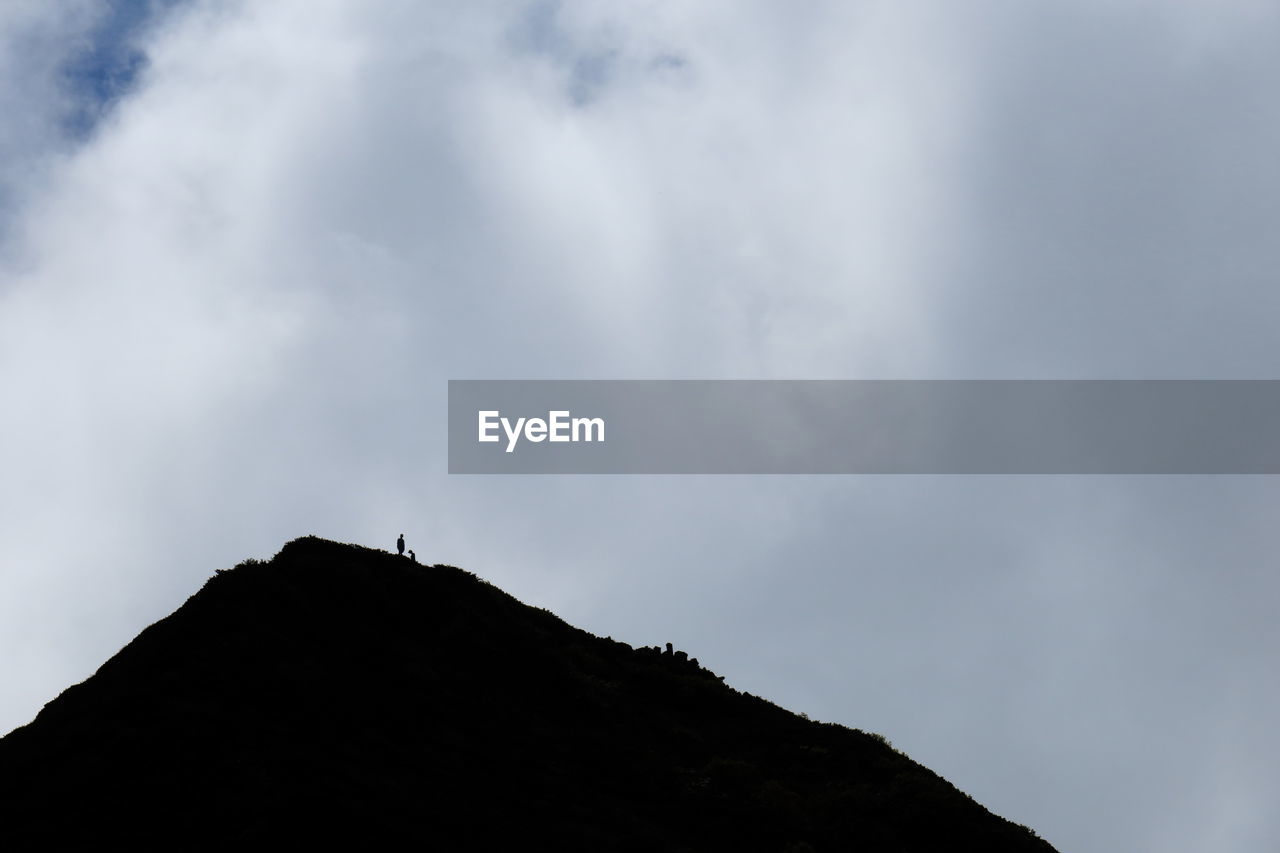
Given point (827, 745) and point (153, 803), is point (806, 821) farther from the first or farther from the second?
point (153, 803)

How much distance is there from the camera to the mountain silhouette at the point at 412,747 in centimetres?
A: 3669

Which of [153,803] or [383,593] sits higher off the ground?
[383,593]

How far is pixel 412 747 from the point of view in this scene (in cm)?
4328

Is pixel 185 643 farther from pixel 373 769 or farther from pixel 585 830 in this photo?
pixel 585 830

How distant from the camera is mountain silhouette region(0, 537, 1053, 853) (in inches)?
1444

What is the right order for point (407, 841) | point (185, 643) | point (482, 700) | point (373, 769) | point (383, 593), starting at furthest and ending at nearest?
point (383, 593)
point (482, 700)
point (185, 643)
point (373, 769)
point (407, 841)

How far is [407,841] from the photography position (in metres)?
36.7

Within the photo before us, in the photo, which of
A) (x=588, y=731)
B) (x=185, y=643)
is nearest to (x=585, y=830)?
(x=588, y=731)

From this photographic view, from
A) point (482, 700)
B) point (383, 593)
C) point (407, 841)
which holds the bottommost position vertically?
point (407, 841)

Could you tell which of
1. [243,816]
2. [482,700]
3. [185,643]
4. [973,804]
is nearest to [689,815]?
[482,700]

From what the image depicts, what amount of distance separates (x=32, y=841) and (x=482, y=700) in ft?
61.9

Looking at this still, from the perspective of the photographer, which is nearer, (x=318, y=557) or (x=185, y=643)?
(x=185, y=643)

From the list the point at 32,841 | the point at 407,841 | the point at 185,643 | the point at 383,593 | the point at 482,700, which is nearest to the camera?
the point at 32,841

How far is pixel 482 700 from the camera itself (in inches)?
1916
